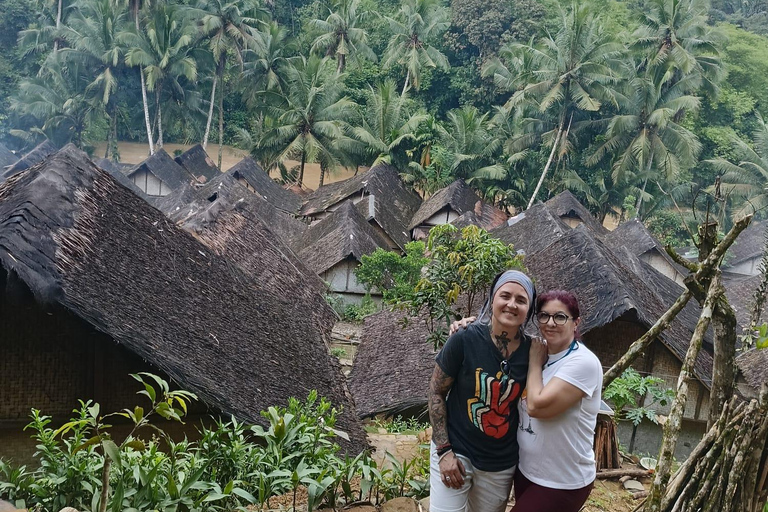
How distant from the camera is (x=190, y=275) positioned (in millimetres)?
7906

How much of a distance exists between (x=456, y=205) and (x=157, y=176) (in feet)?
43.3

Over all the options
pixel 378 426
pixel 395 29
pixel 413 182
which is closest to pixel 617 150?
pixel 413 182

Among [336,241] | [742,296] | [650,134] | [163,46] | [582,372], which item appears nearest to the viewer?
[582,372]

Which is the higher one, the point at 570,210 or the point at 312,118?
the point at 312,118

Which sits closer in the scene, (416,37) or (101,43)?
(101,43)

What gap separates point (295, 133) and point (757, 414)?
30.9 m

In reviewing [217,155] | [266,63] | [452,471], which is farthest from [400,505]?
[217,155]

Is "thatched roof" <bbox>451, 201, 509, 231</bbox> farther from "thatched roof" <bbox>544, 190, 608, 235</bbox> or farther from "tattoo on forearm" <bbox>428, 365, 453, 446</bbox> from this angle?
"tattoo on forearm" <bbox>428, 365, 453, 446</bbox>

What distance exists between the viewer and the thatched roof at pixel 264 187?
28.9 meters

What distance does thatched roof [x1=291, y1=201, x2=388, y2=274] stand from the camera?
20266mm

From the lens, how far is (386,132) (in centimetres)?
3328

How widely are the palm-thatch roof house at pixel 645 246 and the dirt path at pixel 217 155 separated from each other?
1808 cm

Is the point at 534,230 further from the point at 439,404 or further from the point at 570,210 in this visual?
the point at 439,404

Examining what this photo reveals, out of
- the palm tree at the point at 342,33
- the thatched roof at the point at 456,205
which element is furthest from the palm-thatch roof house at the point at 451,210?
the palm tree at the point at 342,33
